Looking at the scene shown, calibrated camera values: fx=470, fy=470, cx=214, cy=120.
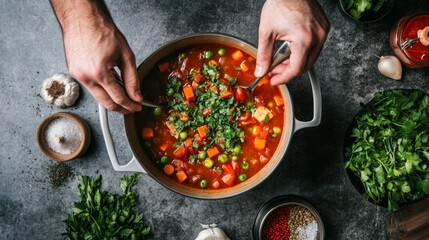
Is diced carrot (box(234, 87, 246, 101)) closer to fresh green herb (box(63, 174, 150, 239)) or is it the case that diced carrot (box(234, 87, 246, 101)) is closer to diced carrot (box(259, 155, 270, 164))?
diced carrot (box(259, 155, 270, 164))

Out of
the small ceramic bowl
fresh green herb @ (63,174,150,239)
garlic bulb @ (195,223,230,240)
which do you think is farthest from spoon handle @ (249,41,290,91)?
the small ceramic bowl

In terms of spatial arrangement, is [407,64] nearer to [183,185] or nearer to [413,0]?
[413,0]

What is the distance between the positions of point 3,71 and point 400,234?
343 centimetres

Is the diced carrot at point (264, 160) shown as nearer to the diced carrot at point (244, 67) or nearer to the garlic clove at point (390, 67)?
the diced carrot at point (244, 67)

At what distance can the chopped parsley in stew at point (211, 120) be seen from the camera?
3.54m

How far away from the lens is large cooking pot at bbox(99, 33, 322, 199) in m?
3.30

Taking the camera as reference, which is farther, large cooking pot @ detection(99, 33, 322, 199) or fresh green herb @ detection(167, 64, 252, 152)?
fresh green herb @ detection(167, 64, 252, 152)

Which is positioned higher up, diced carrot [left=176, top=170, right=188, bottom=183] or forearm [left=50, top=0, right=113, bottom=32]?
forearm [left=50, top=0, right=113, bottom=32]

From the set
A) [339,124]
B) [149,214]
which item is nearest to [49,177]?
[149,214]

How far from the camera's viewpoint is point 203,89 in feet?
11.7

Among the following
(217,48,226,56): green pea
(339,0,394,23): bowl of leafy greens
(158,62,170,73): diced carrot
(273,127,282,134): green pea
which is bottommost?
(273,127,282,134): green pea

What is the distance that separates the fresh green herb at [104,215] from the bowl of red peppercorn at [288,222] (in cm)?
93

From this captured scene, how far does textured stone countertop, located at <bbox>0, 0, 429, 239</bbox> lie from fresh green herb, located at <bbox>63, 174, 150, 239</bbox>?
80 millimetres

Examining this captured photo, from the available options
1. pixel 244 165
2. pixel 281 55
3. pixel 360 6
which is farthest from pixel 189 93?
pixel 360 6
